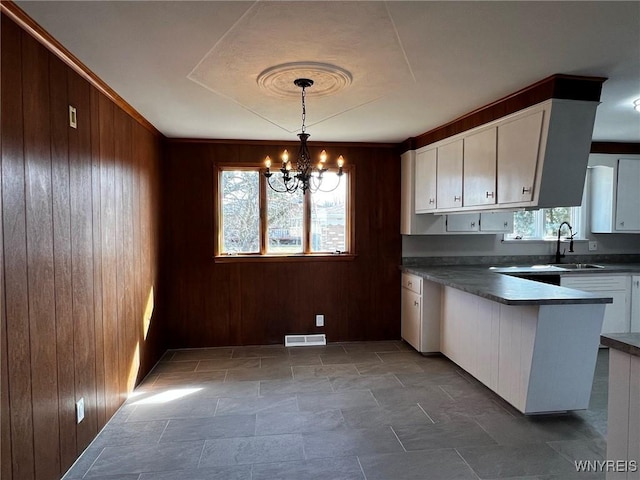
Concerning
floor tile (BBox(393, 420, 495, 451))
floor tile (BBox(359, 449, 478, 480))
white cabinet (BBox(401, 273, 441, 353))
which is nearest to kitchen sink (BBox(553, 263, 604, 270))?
white cabinet (BBox(401, 273, 441, 353))

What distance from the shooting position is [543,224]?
5.05m

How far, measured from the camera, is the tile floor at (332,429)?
2.28m

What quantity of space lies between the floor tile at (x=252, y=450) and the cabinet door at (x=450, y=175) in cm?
243

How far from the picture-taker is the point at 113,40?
2.03 m

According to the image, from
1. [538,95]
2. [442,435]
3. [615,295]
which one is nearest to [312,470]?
[442,435]

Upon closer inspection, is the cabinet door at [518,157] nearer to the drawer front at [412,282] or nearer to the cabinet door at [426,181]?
the cabinet door at [426,181]

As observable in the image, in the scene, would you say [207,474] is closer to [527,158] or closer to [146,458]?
[146,458]

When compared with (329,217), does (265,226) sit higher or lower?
lower

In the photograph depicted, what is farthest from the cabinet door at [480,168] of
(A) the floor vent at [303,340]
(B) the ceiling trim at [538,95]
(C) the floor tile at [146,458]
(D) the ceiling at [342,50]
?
(C) the floor tile at [146,458]

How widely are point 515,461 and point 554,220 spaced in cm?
361

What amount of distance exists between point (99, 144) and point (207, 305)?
2366 mm

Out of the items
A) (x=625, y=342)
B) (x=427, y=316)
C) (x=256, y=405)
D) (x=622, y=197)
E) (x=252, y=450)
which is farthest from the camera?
(x=622, y=197)

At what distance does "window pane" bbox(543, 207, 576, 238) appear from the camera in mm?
5059

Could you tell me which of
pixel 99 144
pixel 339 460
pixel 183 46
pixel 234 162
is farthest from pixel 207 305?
pixel 183 46
